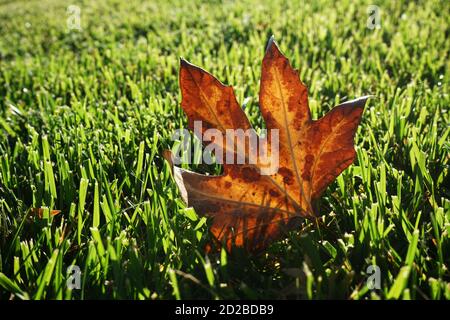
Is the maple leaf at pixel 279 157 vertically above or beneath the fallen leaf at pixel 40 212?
above

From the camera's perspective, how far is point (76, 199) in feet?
5.26

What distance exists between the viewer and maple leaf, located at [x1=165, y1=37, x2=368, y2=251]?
1185 millimetres

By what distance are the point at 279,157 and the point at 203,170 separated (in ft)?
1.82

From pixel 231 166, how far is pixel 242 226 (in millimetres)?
156

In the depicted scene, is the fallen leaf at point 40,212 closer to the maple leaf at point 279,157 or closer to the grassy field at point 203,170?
the grassy field at point 203,170

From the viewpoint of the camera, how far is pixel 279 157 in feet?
4.07

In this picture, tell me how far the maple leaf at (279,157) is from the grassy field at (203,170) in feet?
0.27

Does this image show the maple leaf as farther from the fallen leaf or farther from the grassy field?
the fallen leaf

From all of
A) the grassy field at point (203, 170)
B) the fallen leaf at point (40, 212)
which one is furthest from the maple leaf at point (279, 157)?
the fallen leaf at point (40, 212)

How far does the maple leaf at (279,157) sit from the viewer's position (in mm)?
1185

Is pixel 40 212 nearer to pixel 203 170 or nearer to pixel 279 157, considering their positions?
pixel 203 170

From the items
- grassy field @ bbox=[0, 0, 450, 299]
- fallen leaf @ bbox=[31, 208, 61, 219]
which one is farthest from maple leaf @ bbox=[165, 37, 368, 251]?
fallen leaf @ bbox=[31, 208, 61, 219]

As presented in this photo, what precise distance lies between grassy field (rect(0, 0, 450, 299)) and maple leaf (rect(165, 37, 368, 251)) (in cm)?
8
